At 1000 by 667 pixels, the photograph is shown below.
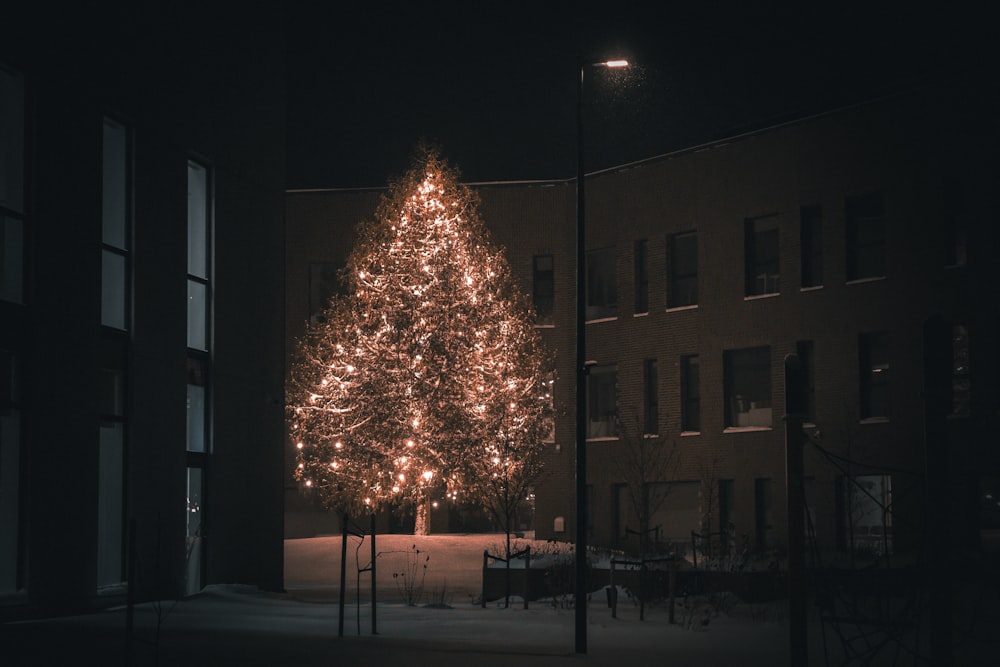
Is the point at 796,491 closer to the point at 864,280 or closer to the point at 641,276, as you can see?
the point at 864,280

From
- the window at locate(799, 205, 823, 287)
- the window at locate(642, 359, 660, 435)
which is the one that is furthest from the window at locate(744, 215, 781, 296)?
the window at locate(642, 359, 660, 435)

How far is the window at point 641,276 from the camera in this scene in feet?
152

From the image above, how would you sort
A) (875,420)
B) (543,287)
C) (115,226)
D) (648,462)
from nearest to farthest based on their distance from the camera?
(115,226)
(875,420)
(648,462)
(543,287)

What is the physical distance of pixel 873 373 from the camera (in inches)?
1601

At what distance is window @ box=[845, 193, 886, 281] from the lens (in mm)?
40750

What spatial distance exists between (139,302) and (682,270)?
23730 millimetres

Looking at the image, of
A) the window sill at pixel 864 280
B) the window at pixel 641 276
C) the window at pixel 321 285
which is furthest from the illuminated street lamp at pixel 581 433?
the window at pixel 321 285

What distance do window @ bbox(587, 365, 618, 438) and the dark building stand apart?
1785 cm

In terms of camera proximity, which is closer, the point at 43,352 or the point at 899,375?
the point at 43,352

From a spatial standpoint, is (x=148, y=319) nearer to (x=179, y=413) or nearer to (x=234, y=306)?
(x=179, y=413)

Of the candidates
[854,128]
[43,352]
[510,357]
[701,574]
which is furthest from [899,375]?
[43,352]

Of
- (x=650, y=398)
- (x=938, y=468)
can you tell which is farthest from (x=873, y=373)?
(x=938, y=468)

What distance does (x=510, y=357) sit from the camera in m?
40.2

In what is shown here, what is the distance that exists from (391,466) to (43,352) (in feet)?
63.0
